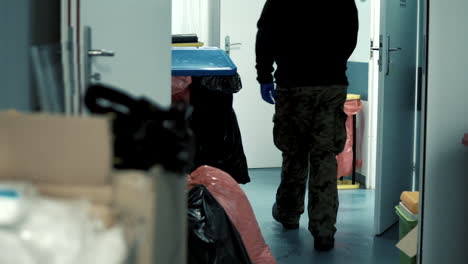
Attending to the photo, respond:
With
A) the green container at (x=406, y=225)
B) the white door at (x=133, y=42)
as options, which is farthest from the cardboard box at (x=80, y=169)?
the green container at (x=406, y=225)

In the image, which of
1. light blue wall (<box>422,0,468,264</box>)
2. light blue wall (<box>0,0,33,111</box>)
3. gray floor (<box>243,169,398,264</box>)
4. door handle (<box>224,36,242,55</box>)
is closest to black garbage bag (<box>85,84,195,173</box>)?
light blue wall (<box>0,0,33,111</box>)

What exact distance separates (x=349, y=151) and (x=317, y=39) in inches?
78.5

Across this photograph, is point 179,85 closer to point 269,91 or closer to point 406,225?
point 269,91

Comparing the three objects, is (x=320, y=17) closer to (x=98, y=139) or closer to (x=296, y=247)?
(x=296, y=247)

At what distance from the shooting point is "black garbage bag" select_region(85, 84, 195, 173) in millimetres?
507

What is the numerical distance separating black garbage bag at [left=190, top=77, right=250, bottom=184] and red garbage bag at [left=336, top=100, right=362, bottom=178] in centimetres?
137

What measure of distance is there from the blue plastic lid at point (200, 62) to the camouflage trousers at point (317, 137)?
34 centimetres

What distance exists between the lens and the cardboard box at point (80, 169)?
484mm

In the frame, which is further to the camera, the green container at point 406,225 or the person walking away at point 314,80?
the person walking away at point 314,80

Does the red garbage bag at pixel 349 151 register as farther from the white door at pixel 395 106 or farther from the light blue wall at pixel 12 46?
the light blue wall at pixel 12 46

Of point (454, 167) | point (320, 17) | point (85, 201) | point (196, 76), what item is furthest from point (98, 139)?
point (196, 76)

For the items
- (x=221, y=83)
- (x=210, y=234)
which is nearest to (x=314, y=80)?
(x=221, y=83)

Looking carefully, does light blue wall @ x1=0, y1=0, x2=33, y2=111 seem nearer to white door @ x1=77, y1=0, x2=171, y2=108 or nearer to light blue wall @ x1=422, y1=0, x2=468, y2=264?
white door @ x1=77, y1=0, x2=171, y2=108

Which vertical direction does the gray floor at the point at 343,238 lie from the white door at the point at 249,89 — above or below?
below
